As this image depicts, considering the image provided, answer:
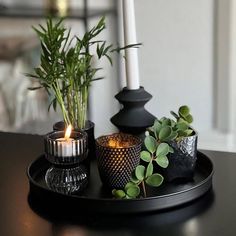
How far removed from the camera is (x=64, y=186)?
0.97 m

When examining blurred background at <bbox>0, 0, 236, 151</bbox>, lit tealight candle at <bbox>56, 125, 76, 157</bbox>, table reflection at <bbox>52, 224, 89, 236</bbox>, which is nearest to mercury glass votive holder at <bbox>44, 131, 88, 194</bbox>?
lit tealight candle at <bbox>56, 125, 76, 157</bbox>

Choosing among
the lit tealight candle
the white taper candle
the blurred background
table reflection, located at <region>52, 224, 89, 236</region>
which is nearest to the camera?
table reflection, located at <region>52, 224, 89, 236</region>

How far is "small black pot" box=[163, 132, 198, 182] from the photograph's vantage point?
3.17ft

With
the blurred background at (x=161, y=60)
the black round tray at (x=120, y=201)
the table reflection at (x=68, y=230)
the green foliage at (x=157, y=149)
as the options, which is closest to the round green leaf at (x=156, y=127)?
the green foliage at (x=157, y=149)

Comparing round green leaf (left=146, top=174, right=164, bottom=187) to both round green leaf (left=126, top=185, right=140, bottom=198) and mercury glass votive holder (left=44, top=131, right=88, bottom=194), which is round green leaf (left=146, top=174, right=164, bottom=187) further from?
mercury glass votive holder (left=44, top=131, right=88, bottom=194)

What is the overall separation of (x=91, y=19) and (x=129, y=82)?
1.40m

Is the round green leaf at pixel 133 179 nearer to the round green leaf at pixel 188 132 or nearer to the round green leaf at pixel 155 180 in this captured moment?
the round green leaf at pixel 155 180

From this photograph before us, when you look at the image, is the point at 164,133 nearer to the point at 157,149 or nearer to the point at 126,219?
the point at 157,149

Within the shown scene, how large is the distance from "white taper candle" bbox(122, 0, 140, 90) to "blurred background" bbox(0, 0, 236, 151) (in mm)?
1311

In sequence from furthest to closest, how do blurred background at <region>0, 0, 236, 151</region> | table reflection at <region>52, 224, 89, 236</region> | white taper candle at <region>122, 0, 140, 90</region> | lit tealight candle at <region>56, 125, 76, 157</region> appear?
1. blurred background at <region>0, 0, 236, 151</region>
2. white taper candle at <region>122, 0, 140, 90</region>
3. lit tealight candle at <region>56, 125, 76, 157</region>
4. table reflection at <region>52, 224, 89, 236</region>

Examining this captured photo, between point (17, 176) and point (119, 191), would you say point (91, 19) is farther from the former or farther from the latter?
point (119, 191)

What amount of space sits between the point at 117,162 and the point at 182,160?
0.13 m

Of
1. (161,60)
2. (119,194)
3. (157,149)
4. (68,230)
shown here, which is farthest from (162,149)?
(161,60)

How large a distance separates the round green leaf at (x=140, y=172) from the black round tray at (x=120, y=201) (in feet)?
0.13
